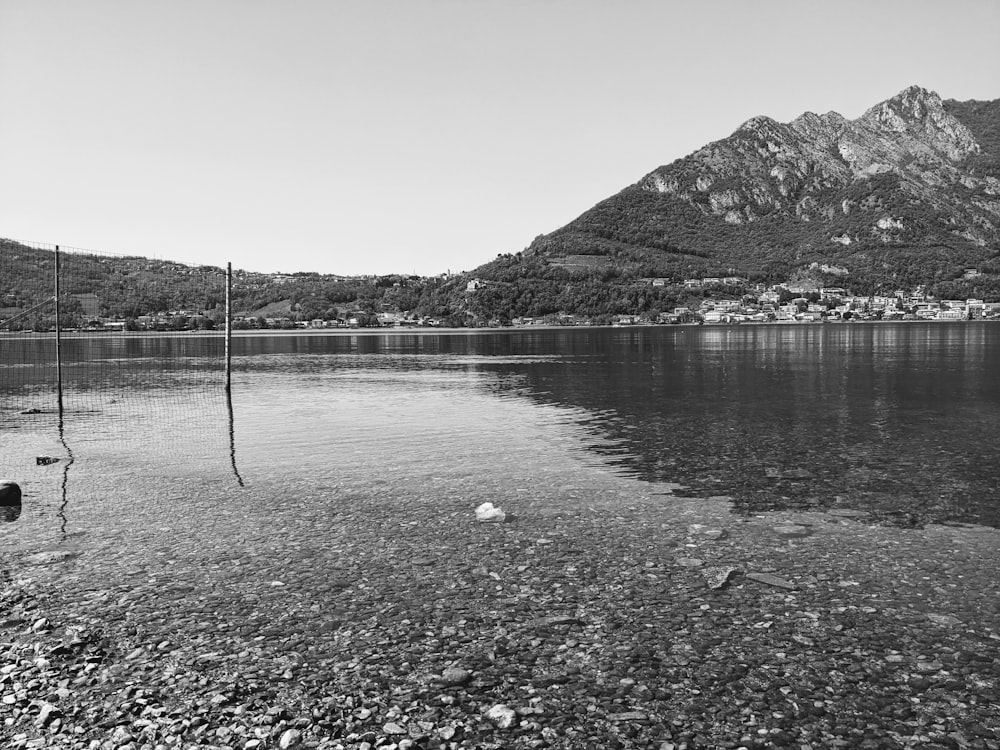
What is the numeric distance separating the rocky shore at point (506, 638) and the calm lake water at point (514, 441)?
3252mm

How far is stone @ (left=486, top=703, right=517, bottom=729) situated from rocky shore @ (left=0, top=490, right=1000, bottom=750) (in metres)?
0.03

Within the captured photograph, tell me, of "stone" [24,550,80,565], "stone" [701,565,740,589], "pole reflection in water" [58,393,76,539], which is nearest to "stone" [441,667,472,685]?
"stone" [701,565,740,589]

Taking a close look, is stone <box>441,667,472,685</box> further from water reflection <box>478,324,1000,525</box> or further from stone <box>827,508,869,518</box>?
stone <box>827,508,869,518</box>

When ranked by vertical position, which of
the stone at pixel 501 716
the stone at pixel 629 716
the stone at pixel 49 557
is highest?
the stone at pixel 49 557

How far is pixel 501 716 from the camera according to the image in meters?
7.00

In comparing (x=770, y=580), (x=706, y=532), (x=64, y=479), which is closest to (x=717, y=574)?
(x=770, y=580)

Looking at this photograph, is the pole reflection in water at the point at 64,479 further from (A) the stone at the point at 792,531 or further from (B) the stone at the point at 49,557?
(A) the stone at the point at 792,531

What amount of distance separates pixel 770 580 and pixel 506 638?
15.2 feet

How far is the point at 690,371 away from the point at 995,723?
175 feet

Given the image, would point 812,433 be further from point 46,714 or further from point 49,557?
point 46,714

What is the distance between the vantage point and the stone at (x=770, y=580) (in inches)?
416

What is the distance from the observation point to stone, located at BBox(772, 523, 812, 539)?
13.2m

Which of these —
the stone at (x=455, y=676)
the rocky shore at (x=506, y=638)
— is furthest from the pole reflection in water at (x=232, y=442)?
the stone at (x=455, y=676)

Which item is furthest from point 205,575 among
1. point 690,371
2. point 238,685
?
point 690,371
